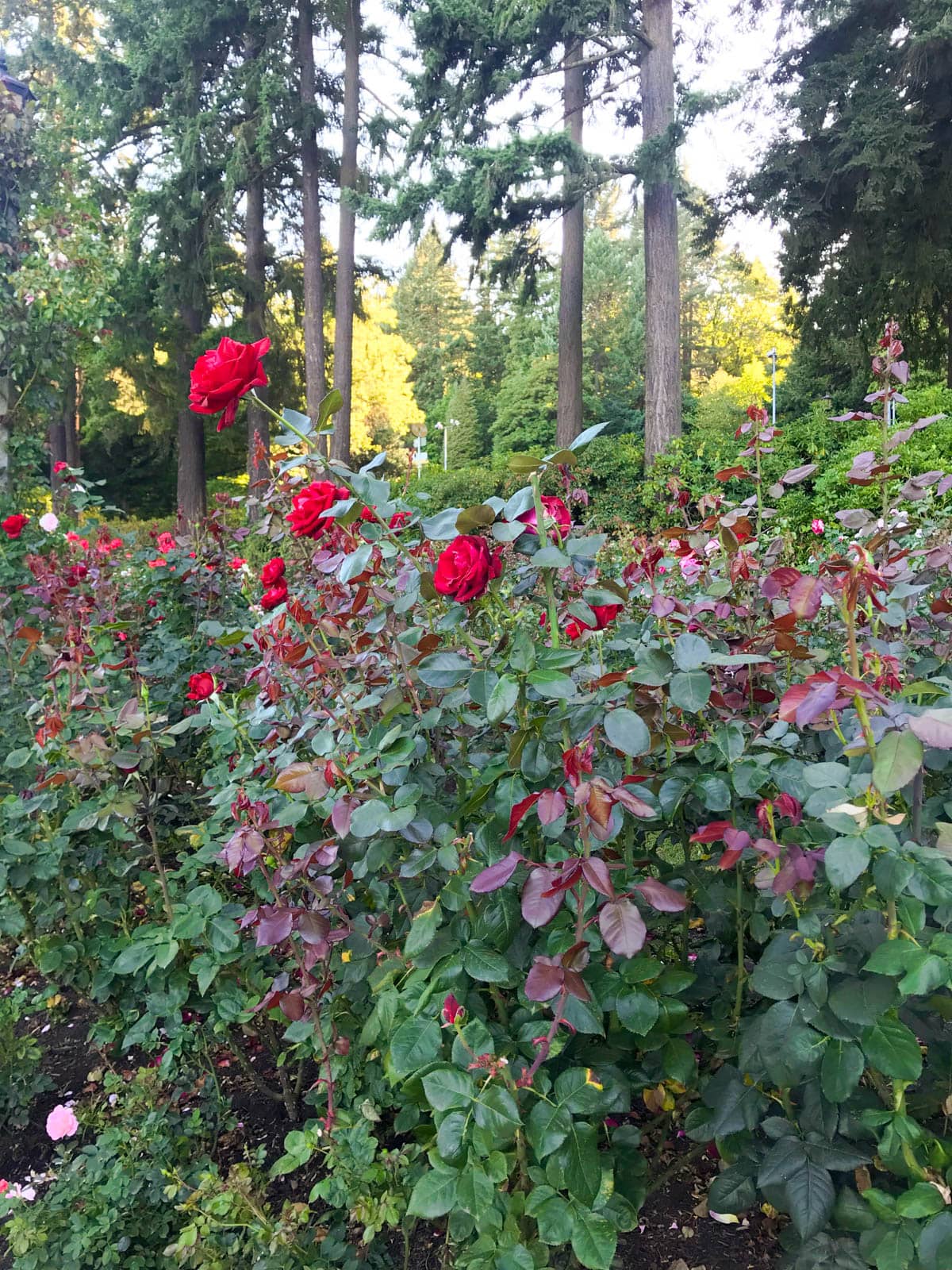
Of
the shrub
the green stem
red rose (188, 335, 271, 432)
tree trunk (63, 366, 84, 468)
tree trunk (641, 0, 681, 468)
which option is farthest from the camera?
tree trunk (63, 366, 84, 468)

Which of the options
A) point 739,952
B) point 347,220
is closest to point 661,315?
point 347,220

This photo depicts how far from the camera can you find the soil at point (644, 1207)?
141 centimetres

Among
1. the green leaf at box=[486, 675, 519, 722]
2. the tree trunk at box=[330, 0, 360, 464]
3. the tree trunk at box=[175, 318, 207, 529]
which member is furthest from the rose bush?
the tree trunk at box=[175, 318, 207, 529]

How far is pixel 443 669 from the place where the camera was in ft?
3.45

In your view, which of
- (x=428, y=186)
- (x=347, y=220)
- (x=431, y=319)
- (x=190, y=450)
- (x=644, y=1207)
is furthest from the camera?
(x=431, y=319)

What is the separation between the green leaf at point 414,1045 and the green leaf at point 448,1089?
0.05 m

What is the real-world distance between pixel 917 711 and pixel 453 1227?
89 centimetres

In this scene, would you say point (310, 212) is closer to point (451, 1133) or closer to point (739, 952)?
point (739, 952)

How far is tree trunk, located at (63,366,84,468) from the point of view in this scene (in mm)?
17516

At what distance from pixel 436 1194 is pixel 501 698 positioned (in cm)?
59

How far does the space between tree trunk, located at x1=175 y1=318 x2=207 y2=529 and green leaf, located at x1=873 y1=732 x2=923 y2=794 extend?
53.8ft

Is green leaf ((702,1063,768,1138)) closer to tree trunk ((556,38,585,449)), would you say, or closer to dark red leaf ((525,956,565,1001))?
dark red leaf ((525,956,565,1001))

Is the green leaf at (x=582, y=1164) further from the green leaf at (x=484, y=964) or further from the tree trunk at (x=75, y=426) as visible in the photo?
the tree trunk at (x=75, y=426)

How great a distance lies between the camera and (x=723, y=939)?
1390mm
